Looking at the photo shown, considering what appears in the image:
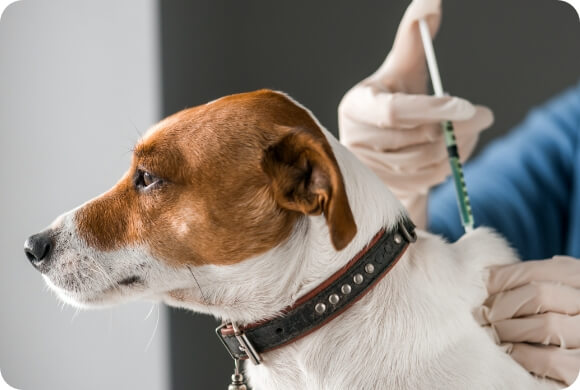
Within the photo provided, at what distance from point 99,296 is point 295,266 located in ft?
0.99

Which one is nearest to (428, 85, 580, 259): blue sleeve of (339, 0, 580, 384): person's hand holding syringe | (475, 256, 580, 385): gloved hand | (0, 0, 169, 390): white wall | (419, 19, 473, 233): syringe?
(339, 0, 580, 384): person's hand holding syringe

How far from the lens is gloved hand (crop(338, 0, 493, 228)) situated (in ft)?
3.80

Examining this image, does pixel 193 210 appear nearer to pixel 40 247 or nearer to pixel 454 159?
pixel 40 247

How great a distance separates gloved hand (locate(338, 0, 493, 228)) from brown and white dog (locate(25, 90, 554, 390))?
390mm

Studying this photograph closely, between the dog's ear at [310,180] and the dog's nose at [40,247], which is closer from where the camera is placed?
the dog's ear at [310,180]

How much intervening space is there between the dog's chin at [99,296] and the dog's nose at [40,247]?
0.03 meters

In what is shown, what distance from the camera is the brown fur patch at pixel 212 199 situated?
0.78m

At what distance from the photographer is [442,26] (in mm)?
1893

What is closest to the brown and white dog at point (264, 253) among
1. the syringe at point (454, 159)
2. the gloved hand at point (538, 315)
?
the gloved hand at point (538, 315)

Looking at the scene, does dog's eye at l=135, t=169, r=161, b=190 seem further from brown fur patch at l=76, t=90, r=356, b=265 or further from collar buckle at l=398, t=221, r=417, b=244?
collar buckle at l=398, t=221, r=417, b=244

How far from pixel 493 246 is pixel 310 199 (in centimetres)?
42

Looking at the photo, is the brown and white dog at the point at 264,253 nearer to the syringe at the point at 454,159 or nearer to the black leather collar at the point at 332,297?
the black leather collar at the point at 332,297

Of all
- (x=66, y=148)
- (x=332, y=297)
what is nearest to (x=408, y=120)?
(x=332, y=297)

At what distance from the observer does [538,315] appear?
975mm
